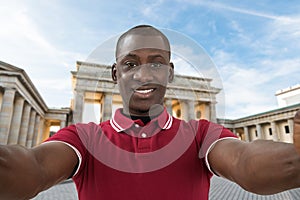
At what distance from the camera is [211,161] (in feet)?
4.63

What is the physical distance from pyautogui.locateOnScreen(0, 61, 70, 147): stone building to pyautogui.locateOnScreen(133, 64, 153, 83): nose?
22951mm

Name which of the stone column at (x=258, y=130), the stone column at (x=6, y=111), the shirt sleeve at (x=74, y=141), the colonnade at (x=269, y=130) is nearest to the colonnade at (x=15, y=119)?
the stone column at (x=6, y=111)

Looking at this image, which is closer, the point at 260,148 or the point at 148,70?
the point at 260,148

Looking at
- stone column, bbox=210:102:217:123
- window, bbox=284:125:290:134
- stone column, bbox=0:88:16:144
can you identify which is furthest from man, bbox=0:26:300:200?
window, bbox=284:125:290:134

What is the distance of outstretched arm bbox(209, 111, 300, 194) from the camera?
873mm

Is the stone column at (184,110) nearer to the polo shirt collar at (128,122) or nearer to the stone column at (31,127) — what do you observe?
the polo shirt collar at (128,122)

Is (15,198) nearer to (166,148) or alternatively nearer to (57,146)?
(57,146)

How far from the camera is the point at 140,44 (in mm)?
1650

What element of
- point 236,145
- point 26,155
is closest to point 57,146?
point 26,155

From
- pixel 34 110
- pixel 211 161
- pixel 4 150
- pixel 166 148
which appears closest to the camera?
pixel 4 150

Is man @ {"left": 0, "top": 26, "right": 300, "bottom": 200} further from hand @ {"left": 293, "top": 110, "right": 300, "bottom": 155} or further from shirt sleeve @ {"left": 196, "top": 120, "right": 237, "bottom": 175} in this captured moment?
hand @ {"left": 293, "top": 110, "right": 300, "bottom": 155}

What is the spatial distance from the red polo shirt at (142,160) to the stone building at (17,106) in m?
22.7

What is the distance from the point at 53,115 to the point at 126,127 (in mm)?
36177

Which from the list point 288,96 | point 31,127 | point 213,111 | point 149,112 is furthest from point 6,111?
point 288,96
